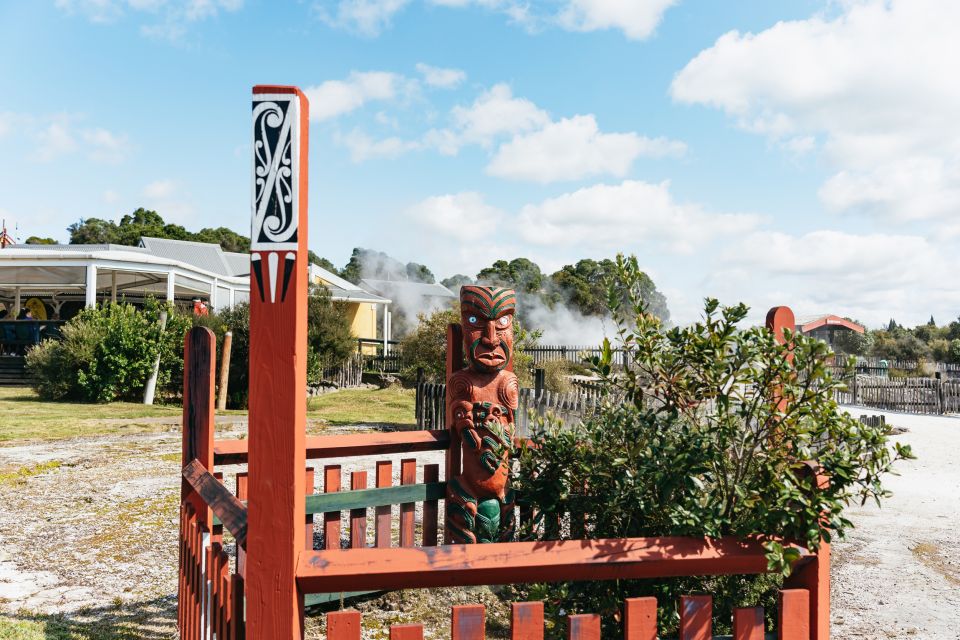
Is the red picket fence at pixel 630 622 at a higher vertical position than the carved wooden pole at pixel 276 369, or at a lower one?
lower

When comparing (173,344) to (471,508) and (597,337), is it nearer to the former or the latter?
(471,508)

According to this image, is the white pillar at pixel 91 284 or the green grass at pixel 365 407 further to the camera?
the white pillar at pixel 91 284

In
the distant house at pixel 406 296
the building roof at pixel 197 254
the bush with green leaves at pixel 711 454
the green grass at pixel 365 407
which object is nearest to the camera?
the bush with green leaves at pixel 711 454

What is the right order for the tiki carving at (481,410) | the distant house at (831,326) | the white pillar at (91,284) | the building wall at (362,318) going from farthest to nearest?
the distant house at (831,326), the building wall at (362,318), the white pillar at (91,284), the tiki carving at (481,410)

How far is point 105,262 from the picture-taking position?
19078 mm

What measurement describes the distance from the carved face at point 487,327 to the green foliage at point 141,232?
53946 mm

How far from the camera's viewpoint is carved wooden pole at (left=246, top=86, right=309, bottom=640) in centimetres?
167

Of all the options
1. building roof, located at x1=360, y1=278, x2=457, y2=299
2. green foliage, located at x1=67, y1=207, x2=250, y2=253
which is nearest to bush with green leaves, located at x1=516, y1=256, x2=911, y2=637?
building roof, located at x1=360, y1=278, x2=457, y2=299

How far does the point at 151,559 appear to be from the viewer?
197 inches

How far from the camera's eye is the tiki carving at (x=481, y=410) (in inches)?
142

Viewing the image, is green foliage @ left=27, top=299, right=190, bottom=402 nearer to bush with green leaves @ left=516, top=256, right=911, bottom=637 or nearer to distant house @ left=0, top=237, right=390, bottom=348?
distant house @ left=0, top=237, right=390, bottom=348

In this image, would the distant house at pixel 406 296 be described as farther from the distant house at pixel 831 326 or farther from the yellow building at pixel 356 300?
the distant house at pixel 831 326

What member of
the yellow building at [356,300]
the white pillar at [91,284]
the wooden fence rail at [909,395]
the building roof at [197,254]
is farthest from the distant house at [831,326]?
the white pillar at [91,284]

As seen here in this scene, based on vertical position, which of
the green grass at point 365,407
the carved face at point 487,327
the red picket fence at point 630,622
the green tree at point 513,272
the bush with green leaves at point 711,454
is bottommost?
the green grass at point 365,407
